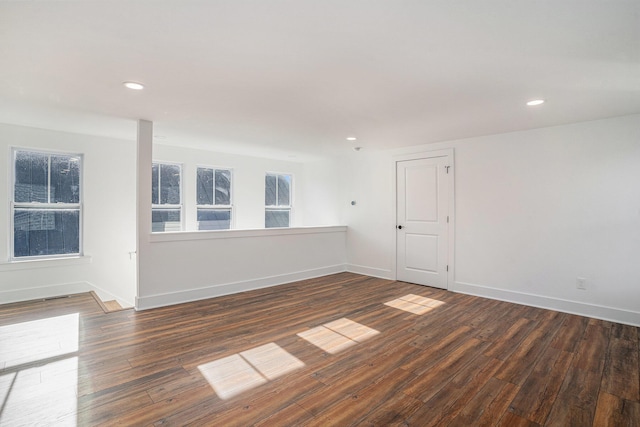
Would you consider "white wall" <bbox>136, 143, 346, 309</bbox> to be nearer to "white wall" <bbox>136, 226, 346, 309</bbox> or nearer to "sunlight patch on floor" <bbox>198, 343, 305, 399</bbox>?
"white wall" <bbox>136, 226, 346, 309</bbox>

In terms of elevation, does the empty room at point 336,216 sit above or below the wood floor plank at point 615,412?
above

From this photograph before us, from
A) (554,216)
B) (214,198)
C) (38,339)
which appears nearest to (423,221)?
(554,216)

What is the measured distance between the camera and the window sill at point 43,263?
422 cm

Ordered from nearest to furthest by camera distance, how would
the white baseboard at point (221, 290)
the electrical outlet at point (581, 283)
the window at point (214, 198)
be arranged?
the electrical outlet at point (581, 283), the white baseboard at point (221, 290), the window at point (214, 198)

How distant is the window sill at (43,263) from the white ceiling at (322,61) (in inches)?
74.6

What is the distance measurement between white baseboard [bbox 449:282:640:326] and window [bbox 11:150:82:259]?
5894mm

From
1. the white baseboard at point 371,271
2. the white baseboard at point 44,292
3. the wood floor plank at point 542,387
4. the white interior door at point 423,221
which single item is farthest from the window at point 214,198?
the wood floor plank at point 542,387

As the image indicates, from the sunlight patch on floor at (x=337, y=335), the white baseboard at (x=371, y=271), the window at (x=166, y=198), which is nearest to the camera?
the sunlight patch on floor at (x=337, y=335)

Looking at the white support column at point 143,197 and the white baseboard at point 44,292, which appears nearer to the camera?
the white support column at point 143,197

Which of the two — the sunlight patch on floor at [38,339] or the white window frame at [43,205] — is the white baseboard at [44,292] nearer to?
the white window frame at [43,205]

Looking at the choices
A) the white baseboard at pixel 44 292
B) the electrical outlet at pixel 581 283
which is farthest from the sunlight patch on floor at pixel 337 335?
the white baseboard at pixel 44 292

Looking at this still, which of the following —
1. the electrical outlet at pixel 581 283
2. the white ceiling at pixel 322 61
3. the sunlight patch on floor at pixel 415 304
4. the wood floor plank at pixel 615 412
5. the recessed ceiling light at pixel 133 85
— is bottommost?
the wood floor plank at pixel 615 412

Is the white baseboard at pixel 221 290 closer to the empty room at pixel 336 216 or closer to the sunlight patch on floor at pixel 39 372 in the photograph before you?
the empty room at pixel 336 216

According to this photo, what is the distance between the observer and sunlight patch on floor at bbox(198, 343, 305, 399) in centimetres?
222
